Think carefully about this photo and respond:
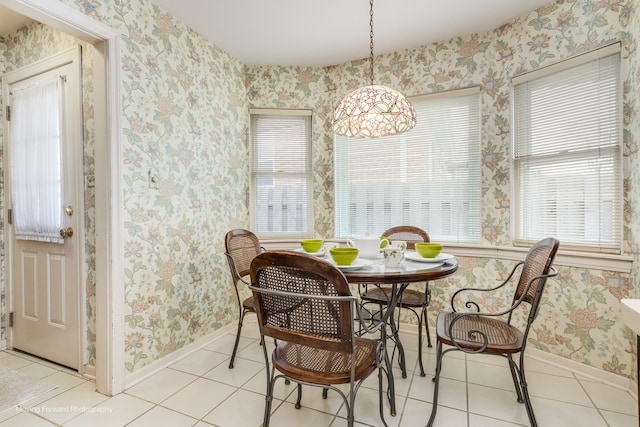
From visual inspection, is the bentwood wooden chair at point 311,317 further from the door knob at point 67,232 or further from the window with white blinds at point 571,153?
the window with white blinds at point 571,153

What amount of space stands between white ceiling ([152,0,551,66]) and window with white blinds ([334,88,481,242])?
1.68 ft

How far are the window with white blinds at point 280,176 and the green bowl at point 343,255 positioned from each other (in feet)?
5.62

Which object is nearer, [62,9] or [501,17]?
[62,9]

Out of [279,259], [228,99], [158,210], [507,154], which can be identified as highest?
[228,99]

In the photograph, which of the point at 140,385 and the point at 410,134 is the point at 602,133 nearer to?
the point at 410,134

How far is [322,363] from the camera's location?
1298 millimetres

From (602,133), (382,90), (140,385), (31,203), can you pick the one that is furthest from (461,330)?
(31,203)

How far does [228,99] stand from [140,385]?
2.37 m

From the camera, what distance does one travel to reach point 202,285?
256 cm

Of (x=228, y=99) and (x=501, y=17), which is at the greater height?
(x=501, y=17)

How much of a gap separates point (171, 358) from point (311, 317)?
1.62 metres

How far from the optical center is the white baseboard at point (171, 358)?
6.48ft

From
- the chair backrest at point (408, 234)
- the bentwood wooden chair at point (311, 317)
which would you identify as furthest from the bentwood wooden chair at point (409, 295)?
the bentwood wooden chair at point (311, 317)

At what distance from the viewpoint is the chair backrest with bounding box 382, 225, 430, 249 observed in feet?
8.41
